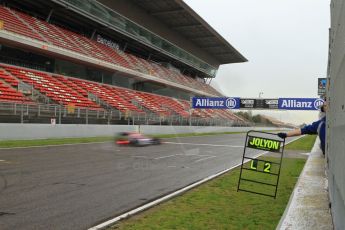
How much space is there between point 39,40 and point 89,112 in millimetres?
7546

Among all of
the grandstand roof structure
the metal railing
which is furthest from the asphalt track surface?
the grandstand roof structure

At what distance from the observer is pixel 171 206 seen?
23.4 ft

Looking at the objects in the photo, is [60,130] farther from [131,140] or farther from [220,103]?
[220,103]

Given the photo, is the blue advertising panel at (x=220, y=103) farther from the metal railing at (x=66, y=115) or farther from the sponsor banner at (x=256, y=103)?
the metal railing at (x=66, y=115)

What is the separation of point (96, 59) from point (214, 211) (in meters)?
31.9

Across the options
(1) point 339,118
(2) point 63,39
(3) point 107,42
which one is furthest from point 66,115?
(1) point 339,118

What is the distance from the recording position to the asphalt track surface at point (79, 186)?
19.5 feet

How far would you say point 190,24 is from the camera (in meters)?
56.2

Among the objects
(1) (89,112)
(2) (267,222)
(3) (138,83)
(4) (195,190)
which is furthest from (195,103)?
(2) (267,222)

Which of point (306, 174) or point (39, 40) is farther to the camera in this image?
point (39, 40)

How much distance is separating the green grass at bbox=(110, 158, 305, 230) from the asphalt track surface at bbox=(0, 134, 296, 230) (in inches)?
25.1

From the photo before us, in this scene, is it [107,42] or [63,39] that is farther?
[107,42]

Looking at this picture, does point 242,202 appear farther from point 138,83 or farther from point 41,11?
point 138,83

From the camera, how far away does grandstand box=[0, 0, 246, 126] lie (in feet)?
88.4
